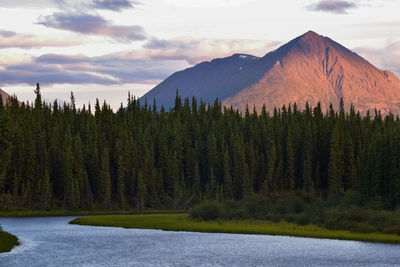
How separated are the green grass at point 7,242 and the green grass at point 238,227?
25.2 meters

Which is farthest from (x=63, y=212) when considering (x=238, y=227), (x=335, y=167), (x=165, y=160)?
(x=335, y=167)

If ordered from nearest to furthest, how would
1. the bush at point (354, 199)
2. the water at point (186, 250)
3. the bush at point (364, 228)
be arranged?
the water at point (186, 250) → the bush at point (364, 228) → the bush at point (354, 199)

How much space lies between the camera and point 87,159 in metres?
151

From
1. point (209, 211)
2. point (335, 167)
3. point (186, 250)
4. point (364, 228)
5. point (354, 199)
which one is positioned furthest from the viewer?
point (335, 167)

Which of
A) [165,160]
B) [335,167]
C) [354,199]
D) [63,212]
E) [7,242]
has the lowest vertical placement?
[7,242]

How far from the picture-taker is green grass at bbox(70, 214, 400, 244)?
3005 inches

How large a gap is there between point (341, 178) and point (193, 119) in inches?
2055

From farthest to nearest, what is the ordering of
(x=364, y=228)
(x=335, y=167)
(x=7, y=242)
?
1. (x=335, y=167)
2. (x=364, y=228)
3. (x=7, y=242)

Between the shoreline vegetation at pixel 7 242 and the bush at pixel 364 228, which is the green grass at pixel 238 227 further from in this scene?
the shoreline vegetation at pixel 7 242

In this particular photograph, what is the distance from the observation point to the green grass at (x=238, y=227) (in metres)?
76.3

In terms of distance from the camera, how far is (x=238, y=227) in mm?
88875

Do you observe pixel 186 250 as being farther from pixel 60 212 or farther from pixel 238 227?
Result: pixel 60 212

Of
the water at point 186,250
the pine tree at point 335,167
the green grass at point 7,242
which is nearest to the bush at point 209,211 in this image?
the water at point 186,250

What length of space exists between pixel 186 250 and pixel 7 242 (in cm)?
2242
